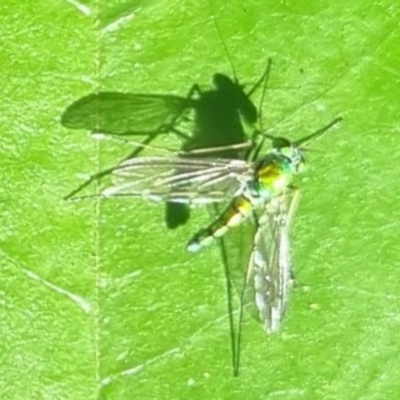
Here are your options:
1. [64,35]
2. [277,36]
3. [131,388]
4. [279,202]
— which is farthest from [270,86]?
[131,388]

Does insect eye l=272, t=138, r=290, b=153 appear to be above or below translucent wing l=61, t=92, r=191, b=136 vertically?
below

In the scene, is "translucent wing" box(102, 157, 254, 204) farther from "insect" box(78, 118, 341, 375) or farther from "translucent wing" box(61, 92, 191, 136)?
"translucent wing" box(61, 92, 191, 136)

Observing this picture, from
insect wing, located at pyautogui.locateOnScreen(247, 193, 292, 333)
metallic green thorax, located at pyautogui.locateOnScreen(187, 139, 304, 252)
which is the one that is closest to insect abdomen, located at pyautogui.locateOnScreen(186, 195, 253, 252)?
metallic green thorax, located at pyautogui.locateOnScreen(187, 139, 304, 252)

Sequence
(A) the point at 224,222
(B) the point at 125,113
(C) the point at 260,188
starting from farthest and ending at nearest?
(C) the point at 260,188
(A) the point at 224,222
(B) the point at 125,113

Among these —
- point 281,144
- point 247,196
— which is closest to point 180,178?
point 247,196

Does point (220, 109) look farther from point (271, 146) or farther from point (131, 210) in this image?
point (131, 210)

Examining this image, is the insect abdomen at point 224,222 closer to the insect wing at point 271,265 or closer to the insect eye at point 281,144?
the insect wing at point 271,265

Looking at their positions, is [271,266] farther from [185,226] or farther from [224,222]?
[185,226]
